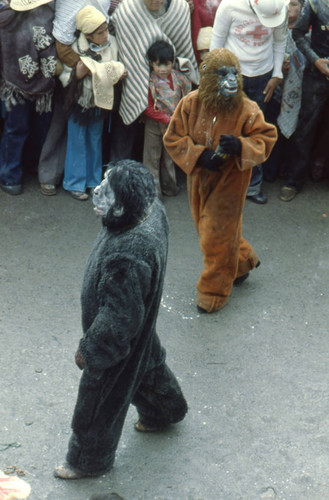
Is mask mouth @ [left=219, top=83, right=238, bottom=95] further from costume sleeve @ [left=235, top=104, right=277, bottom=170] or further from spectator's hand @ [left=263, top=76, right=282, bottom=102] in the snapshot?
spectator's hand @ [left=263, top=76, right=282, bottom=102]

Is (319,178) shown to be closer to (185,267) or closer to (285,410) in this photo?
(185,267)

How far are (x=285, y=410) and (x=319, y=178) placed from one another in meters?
3.31

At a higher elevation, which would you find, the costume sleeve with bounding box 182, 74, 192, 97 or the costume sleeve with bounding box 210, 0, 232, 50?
the costume sleeve with bounding box 210, 0, 232, 50

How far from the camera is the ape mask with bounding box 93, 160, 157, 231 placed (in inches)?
131

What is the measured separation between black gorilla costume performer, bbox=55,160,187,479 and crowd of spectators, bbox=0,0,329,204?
2.94 metres

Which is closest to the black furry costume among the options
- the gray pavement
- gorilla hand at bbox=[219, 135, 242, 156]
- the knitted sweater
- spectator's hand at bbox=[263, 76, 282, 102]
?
the gray pavement

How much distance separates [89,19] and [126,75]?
1.84 ft

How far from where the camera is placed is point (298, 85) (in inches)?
267

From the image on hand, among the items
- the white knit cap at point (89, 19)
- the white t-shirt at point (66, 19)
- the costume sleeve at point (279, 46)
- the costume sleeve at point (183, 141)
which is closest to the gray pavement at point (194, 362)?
the costume sleeve at point (183, 141)

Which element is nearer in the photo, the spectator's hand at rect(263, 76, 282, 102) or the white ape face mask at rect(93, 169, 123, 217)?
the white ape face mask at rect(93, 169, 123, 217)

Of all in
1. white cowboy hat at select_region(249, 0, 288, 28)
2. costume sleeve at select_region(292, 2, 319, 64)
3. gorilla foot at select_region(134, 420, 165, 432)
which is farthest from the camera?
costume sleeve at select_region(292, 2, 319, 64)

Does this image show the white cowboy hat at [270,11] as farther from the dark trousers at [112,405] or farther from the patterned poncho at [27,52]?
the dark trousers at [112,405]

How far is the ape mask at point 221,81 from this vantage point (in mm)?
4758

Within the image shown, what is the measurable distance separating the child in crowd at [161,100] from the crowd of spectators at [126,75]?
0.04 feet
